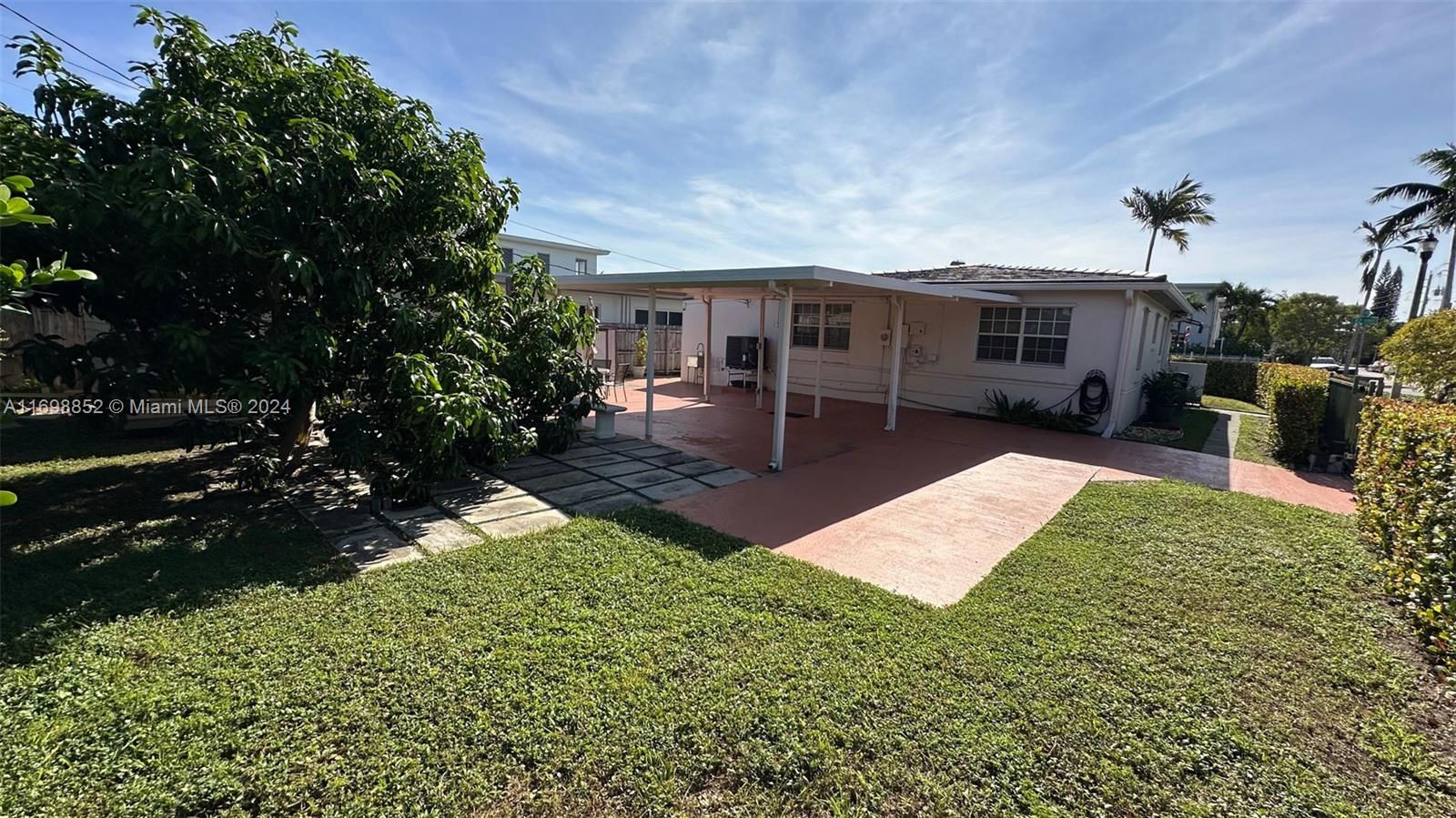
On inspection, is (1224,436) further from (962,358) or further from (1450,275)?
(1450,275)

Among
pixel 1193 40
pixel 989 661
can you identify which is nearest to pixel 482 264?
pixel 989 661

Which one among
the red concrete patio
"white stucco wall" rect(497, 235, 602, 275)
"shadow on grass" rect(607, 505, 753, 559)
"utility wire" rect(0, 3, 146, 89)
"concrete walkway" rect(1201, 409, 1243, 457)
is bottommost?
"shadow on grass" rect(607, 505, 753, 559)

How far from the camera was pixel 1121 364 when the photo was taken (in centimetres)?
985

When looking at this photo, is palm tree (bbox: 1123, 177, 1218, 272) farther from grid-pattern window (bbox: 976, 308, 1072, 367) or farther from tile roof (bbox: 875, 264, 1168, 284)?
grid-pattern window (bbox: 976, 308, 1072, 367)

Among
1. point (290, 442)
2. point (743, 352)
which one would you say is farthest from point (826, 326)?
point (290, 442)

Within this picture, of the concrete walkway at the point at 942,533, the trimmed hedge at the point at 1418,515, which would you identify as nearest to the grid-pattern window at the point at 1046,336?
the concrete walkway at the point at 942,533

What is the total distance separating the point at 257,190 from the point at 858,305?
35.7 feet

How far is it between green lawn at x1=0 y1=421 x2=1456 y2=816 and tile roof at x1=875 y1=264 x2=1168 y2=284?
277 inches

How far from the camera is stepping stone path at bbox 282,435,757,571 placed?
14.3 feet

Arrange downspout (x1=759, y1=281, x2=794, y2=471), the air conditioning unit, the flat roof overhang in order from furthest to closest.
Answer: the air conditioning unit, downspout (x1=759, y1=281, x2=794, y2=471), the flat roof overhang

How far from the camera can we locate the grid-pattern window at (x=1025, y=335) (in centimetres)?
1050

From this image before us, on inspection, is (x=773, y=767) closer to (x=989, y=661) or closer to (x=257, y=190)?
(x=989, y=661)

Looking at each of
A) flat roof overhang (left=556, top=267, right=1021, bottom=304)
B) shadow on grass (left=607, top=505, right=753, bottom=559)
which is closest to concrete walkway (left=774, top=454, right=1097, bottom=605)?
shadow on grass (left=607, top=505, right=753, bottom=559)

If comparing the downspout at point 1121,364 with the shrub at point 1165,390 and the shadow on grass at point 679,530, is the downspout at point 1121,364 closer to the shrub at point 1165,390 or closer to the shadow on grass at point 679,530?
the shrub at point 1165,390
